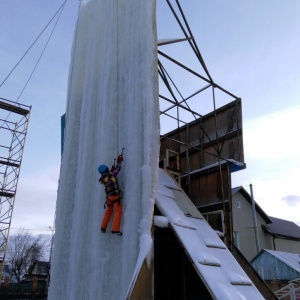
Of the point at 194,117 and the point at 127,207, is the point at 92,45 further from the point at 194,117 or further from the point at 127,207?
the point at 127,207

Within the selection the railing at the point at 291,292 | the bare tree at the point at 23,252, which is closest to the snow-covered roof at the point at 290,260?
the railing at the point at 291,292

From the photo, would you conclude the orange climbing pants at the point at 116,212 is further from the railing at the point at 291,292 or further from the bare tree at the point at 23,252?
the bare tree at the point at 23,252

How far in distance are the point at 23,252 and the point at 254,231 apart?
36.2m

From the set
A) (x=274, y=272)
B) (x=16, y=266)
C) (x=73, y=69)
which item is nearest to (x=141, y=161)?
(x=73, y=69)

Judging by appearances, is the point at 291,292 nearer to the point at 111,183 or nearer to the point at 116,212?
the point at 116,212

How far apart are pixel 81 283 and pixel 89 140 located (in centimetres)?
303

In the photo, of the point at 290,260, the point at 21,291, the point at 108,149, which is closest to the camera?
the point at 108,149

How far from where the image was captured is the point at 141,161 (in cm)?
583

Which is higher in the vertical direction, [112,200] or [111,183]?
[111,183]

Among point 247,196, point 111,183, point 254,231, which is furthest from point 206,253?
point 247,196

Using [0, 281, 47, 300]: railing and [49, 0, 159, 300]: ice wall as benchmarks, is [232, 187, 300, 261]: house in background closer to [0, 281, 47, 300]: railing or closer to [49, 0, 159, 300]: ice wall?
[0, 281, 47, 300]: railing

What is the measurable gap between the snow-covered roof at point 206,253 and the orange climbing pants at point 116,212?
0.81m

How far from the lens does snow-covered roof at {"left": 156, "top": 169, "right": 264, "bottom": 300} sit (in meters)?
4.79

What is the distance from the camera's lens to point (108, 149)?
671 cm
